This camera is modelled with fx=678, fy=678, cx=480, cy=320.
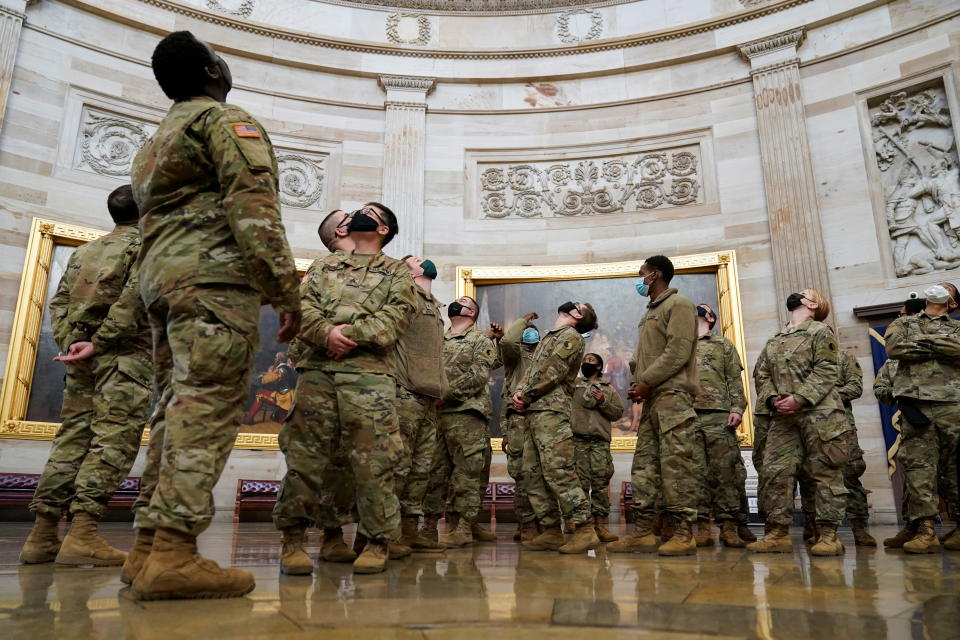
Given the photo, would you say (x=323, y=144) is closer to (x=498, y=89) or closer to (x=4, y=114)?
(x=498, y=89)

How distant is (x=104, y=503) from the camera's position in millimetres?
3619

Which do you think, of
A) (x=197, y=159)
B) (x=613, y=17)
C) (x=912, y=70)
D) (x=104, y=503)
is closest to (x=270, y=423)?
(x=104, y=503)

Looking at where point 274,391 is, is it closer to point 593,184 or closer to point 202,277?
point 593,184

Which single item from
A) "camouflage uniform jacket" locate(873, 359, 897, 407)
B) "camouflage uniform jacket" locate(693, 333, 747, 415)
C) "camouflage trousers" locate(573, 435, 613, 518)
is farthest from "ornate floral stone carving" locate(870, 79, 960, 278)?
"camouflage trousers" locate(573, 435, 613, 518)

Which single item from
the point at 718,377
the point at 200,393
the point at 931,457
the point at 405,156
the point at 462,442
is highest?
the point at 405,156

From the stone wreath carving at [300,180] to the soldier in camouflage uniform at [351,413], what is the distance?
25.9ft

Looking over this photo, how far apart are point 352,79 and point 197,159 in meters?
9.71

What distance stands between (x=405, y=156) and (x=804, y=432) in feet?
26.8

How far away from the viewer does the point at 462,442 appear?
5477 millimetres

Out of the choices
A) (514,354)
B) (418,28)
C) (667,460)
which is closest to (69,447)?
(514,354)

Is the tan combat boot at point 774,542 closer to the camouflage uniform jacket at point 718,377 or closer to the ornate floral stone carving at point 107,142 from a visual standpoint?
the camouflage uniform jacket at point 718,377

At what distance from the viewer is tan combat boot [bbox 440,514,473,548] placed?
5230 mm

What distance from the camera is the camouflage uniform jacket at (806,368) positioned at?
485cm

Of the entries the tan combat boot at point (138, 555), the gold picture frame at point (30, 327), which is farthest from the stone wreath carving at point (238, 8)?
the tan combat boot at point (138, 555)
